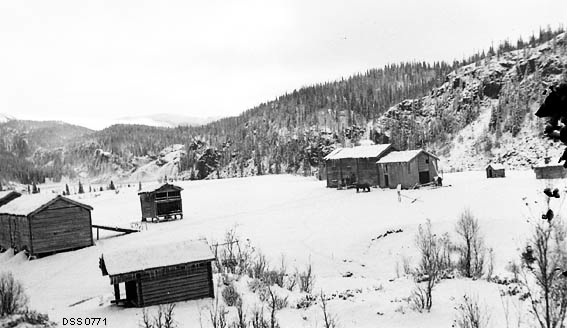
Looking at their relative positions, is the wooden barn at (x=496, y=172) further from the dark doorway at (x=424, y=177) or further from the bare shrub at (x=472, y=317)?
the bare shrub at (x=472, y=317)

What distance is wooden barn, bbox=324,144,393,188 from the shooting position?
5916 centimetres

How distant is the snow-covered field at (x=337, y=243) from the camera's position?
61.3ft

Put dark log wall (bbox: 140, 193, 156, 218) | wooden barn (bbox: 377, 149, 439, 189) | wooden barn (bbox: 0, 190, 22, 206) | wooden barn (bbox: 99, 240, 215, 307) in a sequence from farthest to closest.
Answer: wooden barn (bbox: 377, 149, 439, 189)
dark log wall (bbox: 140, 193, 156, 218)
wooden barn (bbox: 0, 190, 22, 206)
wooden barn (bbox: 99, 240, 215, 307)

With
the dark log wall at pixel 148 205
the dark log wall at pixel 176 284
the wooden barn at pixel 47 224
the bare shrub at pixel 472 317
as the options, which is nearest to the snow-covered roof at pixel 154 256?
the dark log wall at pixel 176 284

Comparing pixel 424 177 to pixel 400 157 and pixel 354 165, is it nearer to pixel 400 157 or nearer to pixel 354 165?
pixel 400 157

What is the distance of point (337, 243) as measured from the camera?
35.2m

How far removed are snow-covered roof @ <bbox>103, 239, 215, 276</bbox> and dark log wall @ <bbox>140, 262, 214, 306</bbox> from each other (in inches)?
11.2

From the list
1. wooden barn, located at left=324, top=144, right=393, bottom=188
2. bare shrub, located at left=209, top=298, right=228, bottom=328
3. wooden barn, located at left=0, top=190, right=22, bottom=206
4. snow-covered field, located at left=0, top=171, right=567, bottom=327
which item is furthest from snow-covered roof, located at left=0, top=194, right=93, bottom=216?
wooden barn, located at left=324, top=144, right=393, bottom=188

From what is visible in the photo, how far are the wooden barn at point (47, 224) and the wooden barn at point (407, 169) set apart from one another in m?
33.8

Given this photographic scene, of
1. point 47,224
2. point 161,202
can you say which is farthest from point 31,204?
point 161,202

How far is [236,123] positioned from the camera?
19975cm

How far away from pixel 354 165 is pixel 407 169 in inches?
329

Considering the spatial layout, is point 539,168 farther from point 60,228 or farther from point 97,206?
point 97,206

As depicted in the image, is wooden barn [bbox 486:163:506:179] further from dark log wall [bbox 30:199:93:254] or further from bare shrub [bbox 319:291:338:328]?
dark log wall [bbox 30:199:93:254]
